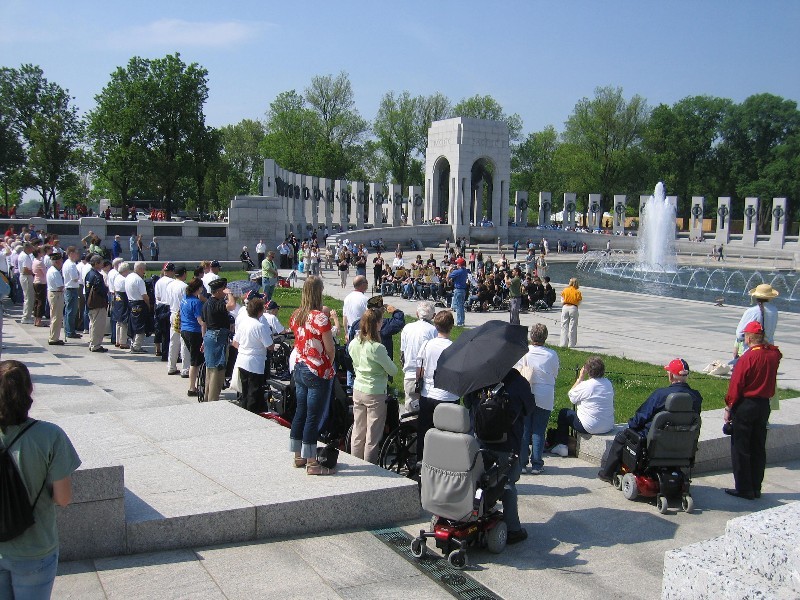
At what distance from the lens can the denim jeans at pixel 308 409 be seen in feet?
21.3

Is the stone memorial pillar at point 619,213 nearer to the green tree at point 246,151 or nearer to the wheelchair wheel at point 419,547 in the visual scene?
the green tree at point 246,151

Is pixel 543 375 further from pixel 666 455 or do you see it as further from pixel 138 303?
pixel 138 303

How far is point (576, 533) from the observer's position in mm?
6578

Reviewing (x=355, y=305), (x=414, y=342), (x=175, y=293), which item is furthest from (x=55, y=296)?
(x=414, y=342)

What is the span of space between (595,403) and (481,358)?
8.84 ft

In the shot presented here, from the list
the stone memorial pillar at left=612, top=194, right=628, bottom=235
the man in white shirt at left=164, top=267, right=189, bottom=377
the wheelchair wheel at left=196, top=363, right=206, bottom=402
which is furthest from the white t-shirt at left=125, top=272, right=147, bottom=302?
the stone memorial pillar at left=612, top=194, right=628, bottom=235

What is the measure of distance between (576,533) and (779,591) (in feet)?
9.78

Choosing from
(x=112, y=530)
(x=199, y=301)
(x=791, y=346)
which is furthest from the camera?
(x=791, y=346)

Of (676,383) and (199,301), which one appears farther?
(199,301)

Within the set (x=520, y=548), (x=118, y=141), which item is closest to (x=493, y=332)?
(x=520, y=548)

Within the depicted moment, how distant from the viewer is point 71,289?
15.3 meters

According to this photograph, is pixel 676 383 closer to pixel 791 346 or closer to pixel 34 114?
pixel 791 346

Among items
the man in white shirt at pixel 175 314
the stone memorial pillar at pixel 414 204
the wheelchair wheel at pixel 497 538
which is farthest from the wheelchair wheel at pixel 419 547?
the stone memorial pillar at pixel 414 204

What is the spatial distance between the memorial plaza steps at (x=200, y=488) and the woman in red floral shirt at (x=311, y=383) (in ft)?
0.68
